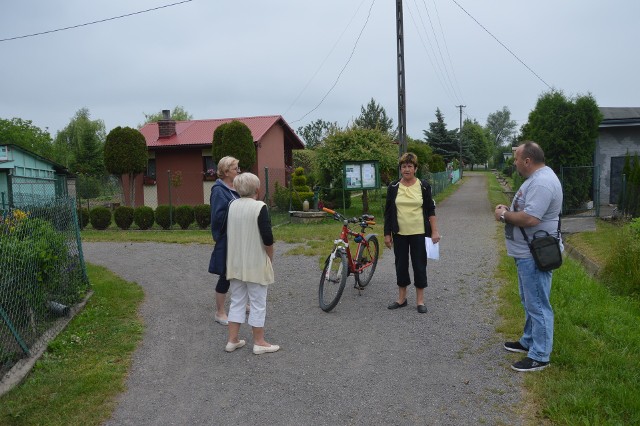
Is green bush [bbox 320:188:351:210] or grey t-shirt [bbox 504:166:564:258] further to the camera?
green bush [bbox 320:188:351:210]

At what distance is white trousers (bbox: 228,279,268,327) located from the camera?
4801 millimetres

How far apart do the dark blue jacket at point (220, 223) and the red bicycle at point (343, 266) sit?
1402 mm

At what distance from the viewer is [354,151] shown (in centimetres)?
1842

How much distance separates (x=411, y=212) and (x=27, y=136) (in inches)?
2359

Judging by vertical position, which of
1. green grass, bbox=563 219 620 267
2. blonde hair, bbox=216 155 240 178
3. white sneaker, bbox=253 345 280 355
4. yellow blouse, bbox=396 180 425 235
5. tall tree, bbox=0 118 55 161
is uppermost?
tall tree, bbox=0 118 55 161

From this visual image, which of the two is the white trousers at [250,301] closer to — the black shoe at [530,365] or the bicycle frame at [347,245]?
the bicycle frame at [347,245]

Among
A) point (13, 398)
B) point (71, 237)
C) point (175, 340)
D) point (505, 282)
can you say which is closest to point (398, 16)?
point (505, 282)

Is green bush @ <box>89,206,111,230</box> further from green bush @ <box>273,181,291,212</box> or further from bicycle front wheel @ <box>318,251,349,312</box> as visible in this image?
bicycle front wheel @ <box>318,251,349,312</box>

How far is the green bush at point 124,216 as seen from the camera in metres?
16.3

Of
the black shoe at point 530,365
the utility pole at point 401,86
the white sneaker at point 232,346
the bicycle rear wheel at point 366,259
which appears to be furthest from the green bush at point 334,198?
the black shoe at point 530,365

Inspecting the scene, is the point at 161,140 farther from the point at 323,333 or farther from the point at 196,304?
the point at 323,333

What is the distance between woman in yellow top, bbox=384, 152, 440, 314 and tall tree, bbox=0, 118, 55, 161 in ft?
183

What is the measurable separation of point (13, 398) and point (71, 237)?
3.34 m

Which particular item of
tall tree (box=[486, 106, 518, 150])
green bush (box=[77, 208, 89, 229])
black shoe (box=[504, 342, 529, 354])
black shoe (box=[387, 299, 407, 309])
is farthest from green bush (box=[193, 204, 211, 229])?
tall tree (box=[486, 106, 518, 150])
